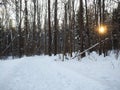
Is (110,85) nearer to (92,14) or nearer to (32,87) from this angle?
(32,87)

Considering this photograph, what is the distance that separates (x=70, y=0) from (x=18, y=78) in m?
23.8

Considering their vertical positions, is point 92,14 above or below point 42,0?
below

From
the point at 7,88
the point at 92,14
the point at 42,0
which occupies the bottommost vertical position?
the point at 7,88

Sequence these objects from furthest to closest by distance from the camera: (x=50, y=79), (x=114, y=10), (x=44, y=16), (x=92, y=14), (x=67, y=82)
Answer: (x=44, y=16) < (x=92, y=14) < (x=114, y=10) < (x=50, y=79) < (x=67, y=82)

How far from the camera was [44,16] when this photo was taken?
4450cm

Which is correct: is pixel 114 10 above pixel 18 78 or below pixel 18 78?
above

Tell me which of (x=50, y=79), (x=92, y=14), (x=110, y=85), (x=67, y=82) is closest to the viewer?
(x=110, y=85)

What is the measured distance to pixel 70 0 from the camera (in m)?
30.9

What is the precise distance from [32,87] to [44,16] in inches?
1498

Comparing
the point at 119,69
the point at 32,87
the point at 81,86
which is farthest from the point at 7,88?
the point at 119,69

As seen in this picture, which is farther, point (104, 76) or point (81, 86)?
point (104, 76)

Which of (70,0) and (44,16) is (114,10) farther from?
(44,16)

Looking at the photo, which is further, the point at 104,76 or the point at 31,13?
the point at 31,13

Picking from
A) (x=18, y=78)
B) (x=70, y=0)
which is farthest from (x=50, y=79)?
(x=70, y=0)
